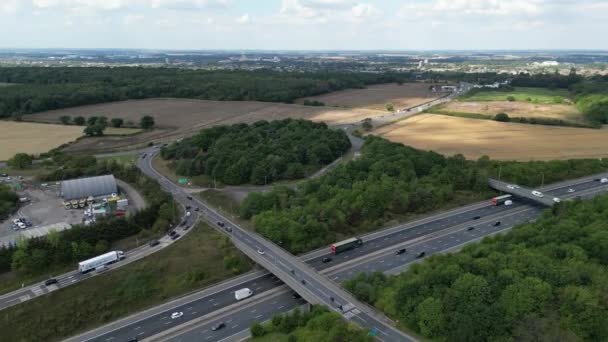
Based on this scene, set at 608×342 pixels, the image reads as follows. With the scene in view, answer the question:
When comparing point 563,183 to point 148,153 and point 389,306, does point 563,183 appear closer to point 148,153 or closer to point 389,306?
point 389,306

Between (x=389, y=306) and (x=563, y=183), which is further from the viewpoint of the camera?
(x=563, y=183)

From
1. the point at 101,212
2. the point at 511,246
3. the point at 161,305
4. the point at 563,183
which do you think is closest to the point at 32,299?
the point at 161,305

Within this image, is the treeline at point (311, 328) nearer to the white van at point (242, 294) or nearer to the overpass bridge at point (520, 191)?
the white van at point (242, 294)

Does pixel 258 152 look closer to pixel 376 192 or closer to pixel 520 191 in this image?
pixel 376 192

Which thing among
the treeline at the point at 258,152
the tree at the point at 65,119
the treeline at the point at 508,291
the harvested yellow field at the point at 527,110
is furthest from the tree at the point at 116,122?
the harvested yellow field at the point at 527,110

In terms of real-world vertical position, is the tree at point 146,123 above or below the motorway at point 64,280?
above

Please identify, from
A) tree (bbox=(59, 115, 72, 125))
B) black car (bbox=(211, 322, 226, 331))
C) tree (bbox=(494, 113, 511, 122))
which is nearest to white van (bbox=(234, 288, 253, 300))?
black car (bbox=(211, 322, 226, 331))

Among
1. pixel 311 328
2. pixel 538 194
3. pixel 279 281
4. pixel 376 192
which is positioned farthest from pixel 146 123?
pixel 538 194

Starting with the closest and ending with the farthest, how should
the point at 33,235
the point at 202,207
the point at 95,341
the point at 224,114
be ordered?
the point at 95,341 < the point at 33,235 < the point at 202,207 < the point at 224,114
